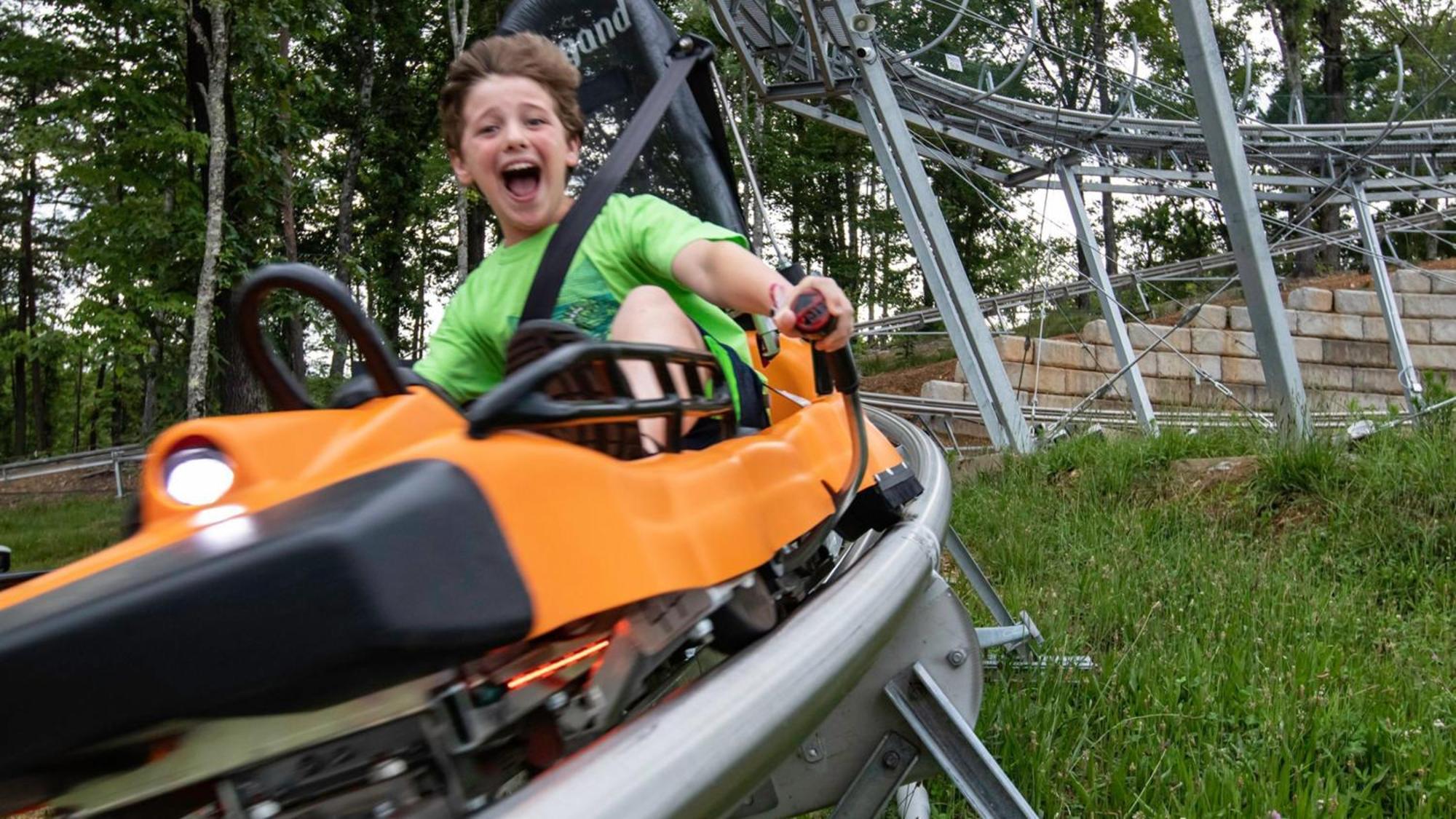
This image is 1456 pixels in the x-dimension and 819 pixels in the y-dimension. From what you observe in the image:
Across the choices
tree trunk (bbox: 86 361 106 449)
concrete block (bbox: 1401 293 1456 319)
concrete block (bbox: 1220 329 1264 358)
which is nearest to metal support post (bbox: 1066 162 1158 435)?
concrete block (bbox: 1220 329 1264 358)

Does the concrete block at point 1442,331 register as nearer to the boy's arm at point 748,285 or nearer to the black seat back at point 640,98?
the black seat back at point 640,98

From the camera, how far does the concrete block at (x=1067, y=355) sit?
16.3 metres

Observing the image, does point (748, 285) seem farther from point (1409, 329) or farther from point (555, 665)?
point (1409, 329)

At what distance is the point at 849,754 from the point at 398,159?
20770 mm

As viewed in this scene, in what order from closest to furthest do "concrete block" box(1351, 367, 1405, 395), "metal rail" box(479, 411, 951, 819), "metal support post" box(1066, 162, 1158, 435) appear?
"metal rail" box(479, 411, 951, 819) < "metal support post" box(1066, 162, 1158, 435) < "concrete block" box(1351, 367, 1405, 395)

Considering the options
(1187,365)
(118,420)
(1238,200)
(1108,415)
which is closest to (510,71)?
(1238,200)

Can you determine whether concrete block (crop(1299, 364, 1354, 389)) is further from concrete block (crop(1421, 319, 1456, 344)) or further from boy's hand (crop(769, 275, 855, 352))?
boy's hand (crop(769, 275, 855, 352))

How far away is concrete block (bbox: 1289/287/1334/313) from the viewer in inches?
647

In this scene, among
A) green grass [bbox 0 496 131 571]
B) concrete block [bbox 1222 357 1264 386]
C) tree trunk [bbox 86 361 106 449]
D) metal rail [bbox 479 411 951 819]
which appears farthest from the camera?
tree trunk [bbox 86 361 106 449]

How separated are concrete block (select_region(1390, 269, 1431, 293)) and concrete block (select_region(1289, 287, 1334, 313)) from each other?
1167 millimetres

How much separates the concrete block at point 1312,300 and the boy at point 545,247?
54.6 feet

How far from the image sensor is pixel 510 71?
201cm

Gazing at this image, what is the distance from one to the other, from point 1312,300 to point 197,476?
17.9 m

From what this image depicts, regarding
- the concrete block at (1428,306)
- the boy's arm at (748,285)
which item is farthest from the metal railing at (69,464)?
the concrete block at (1428,306)
